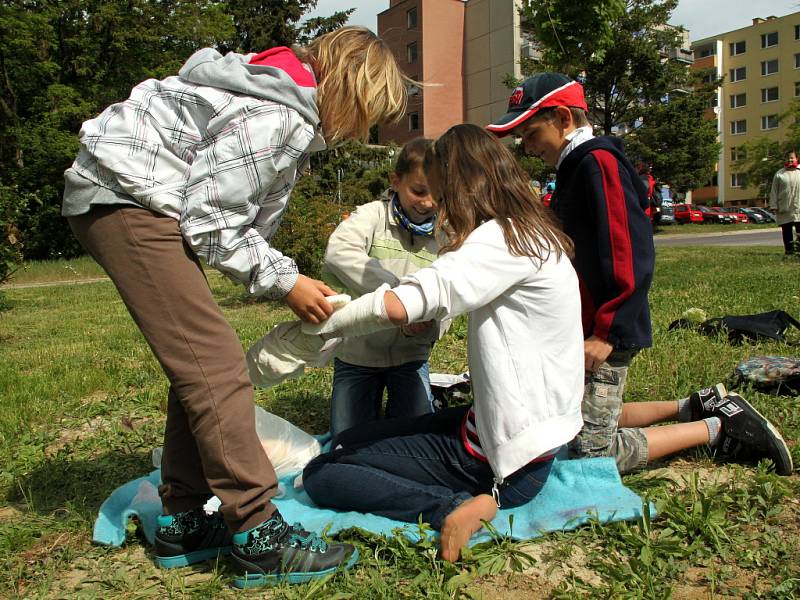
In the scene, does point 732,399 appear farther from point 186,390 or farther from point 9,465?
point 9,465

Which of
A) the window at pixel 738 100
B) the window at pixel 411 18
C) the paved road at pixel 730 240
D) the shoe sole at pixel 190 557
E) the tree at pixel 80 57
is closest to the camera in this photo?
the shoe sole at pixel 190 557

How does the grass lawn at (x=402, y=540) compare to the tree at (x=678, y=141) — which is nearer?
the grass lawn at (x=402, y=540)

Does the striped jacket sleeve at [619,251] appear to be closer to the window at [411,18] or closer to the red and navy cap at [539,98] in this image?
the red and navy cap at [539,98]

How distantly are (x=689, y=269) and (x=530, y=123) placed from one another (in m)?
8.38

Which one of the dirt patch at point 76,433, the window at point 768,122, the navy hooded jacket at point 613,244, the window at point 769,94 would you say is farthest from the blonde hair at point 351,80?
the window at point 769,94

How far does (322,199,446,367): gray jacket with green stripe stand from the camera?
3014 millimetres

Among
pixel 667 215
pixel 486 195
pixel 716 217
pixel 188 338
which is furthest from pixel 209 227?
pixel 716 217

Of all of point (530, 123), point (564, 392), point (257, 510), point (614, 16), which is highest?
point (614, 16)

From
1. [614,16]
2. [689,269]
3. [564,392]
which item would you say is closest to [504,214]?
[564,392]

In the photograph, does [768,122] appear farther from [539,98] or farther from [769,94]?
[539,98]

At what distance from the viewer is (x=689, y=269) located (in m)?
10.2

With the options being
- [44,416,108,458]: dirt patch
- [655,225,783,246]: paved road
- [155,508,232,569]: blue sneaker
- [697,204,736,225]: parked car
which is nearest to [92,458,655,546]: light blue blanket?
[155,508,232,569]: blue sneaker

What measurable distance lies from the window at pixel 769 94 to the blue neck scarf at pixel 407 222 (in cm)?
6696

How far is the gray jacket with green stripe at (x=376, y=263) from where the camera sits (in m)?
3.01
